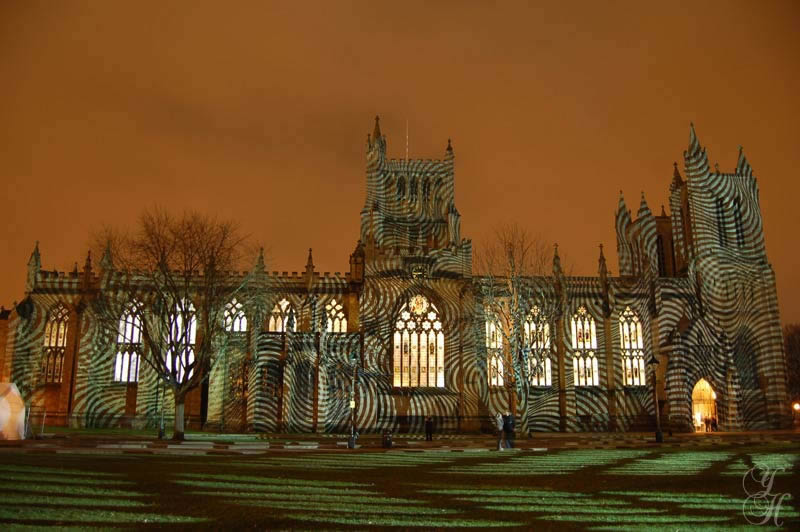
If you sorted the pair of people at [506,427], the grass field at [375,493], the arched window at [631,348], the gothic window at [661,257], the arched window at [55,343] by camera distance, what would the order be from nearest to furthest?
the grass field at [375,493] → the pair of people at [506,427] → the arched window at [55,343] → the arched window at [631,348] → the gothic window at [661,257]

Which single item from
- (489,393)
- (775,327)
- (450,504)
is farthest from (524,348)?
(775,327)

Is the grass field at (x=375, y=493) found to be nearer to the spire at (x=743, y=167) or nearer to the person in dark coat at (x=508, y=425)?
the person in dark coat at (x=508, y=425)

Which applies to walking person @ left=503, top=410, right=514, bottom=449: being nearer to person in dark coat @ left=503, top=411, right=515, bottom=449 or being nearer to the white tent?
person in dark coat @ left=503, top=411, right=515, bottom=449

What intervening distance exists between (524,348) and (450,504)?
2509 cm

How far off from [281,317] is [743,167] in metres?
42.9

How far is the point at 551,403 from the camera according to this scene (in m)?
51.5

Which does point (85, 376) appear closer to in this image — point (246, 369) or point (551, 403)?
point (246, 369)

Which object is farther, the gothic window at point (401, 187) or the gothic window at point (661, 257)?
the gothic window at point (401, 187)

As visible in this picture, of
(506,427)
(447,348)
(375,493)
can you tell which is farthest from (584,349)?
(375,493)

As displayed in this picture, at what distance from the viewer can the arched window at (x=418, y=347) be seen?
49.6 m

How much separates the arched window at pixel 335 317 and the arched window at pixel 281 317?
2819 mm

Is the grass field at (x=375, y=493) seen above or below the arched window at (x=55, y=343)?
below

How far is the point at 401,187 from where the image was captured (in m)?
63.6

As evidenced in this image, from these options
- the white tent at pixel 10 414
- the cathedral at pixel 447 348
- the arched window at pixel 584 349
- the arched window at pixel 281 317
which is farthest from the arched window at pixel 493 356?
the white tent at pixel 10 414
